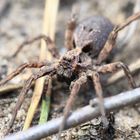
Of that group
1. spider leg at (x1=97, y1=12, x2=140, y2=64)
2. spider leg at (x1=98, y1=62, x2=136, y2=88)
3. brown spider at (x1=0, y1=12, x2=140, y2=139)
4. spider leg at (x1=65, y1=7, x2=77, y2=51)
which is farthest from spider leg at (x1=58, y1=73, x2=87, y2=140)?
spider leg at (x1=65, y1=7, x2=77, y2=51)

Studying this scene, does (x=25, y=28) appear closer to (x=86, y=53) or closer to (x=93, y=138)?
(x=86, y=53)

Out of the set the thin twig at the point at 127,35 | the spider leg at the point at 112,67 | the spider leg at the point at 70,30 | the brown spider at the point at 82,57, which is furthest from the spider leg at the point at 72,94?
the thin twig at the point at 127,35

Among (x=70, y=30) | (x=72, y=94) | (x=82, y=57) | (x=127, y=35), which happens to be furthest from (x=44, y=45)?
(x=72, y=94)

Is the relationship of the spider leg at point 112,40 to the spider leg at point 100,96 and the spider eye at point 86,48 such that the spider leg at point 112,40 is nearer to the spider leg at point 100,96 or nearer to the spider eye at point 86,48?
the spider eye at point 86,48

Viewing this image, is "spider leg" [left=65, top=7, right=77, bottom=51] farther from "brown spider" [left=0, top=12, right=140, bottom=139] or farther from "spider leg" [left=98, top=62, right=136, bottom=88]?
"spider leg" [left=98, top=62, right=136, bottom=88]

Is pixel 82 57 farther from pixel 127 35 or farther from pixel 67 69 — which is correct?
pixel 127 35
